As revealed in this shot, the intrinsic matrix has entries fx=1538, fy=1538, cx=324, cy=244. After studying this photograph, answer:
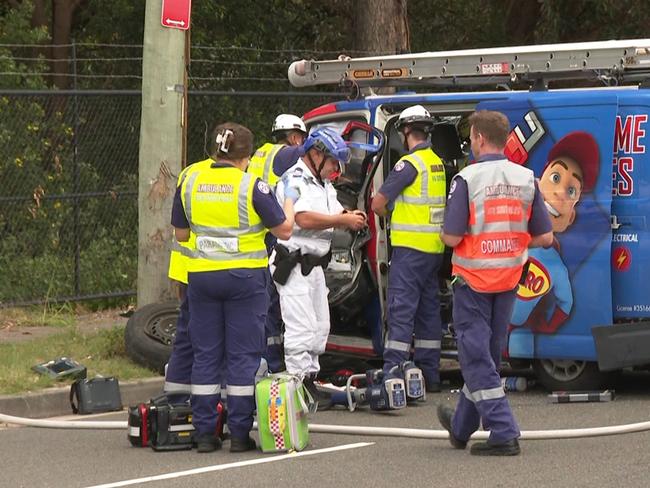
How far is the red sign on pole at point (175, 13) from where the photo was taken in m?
11.7

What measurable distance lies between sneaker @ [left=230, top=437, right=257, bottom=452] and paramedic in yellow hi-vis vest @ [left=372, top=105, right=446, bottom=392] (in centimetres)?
191

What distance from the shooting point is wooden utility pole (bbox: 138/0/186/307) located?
38.5 ft

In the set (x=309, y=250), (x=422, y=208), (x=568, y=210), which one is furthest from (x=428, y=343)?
(x=568, y=210)

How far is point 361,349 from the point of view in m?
11.3

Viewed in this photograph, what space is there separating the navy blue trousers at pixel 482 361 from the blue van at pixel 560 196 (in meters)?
1.75

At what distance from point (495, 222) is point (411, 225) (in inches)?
89.5

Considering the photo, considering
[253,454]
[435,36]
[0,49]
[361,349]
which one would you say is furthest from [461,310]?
[435,36]

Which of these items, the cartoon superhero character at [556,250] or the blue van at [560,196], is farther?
the cartoon superhero character at [556,250]

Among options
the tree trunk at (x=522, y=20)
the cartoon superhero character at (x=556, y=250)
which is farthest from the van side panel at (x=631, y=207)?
the tree trunk at (x=522, y=20)

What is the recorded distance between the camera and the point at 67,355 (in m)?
11.8

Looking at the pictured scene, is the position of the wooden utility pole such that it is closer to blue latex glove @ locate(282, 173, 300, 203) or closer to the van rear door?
blue latex glove @ locate(282, 173, 300, 203)

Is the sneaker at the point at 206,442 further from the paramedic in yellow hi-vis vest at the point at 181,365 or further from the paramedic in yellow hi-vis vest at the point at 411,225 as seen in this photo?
the paramedic in yellow hi-vis vest at the point at 411,225

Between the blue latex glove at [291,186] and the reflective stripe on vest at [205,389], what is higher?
the blue latex glove at [291,186]

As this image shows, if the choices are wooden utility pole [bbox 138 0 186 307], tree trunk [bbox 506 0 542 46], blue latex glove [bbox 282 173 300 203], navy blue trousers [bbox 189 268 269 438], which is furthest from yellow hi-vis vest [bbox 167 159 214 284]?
tree trunk [bbox 506 0 542 46]
